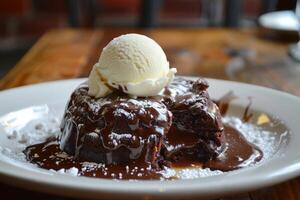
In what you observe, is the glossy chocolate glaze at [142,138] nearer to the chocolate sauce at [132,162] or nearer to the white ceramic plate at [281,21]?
the chocolate sauce at [132,162]

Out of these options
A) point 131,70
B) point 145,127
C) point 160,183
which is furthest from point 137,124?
point 160,183

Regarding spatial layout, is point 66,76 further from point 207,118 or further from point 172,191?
point 172,191

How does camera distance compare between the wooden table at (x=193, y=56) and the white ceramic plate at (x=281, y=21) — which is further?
the white ceramic plate at (x=281, y=21)

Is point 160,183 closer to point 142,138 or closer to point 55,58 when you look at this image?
point 142,138

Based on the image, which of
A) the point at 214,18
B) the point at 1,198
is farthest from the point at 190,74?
the point at 214,18

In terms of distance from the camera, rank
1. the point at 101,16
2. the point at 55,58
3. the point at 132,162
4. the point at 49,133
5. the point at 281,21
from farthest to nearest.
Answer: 1. the point at 101,16
2. the point at 281,21
3. the point at 55,58
4. the point at 49,133
5. the point at 132,162

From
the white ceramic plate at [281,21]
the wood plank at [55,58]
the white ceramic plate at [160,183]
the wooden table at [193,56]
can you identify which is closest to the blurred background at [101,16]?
the white ceramic plate at [281,21]

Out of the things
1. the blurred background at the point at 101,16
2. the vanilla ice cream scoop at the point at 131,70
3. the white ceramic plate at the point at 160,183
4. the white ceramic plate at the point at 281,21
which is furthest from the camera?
the blurred background at the point at 101,16

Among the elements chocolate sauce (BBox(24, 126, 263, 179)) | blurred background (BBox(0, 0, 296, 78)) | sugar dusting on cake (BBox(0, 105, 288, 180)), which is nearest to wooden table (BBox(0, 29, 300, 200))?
sugar dusting on cake (BBox(0, 105, 288, 180))
